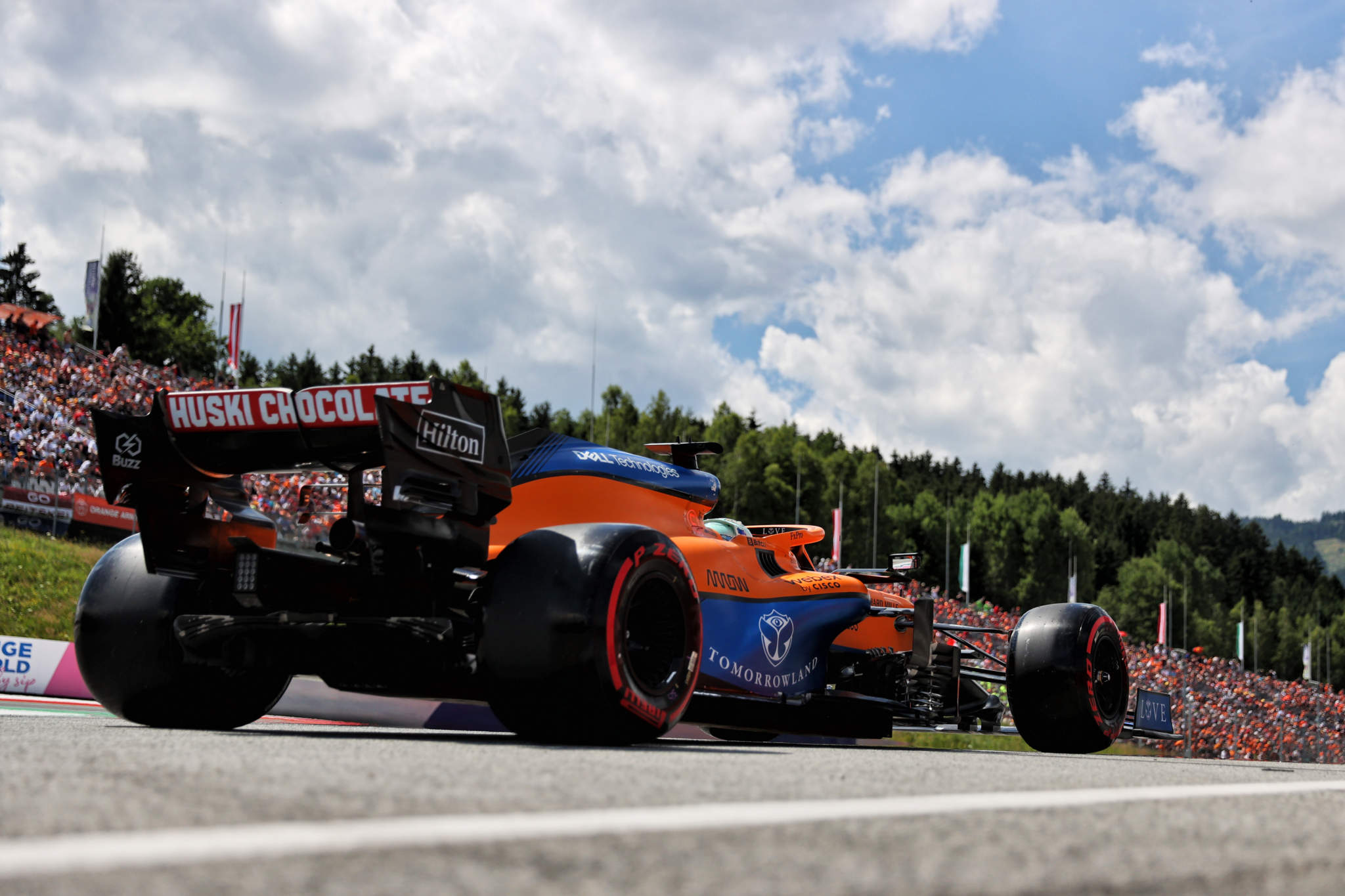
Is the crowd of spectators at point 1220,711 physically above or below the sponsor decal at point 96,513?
Result: below

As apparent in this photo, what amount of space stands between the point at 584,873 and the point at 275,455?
390 centimetres

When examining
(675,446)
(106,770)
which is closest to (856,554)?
(675,446)

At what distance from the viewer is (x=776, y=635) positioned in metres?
7.12

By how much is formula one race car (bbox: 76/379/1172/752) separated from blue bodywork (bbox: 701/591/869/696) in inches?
0.9

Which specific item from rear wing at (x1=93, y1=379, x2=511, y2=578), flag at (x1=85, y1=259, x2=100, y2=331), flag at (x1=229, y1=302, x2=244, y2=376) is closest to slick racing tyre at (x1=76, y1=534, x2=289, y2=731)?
rear wing at (x1=93, y1=379, x2=511, y2=578)

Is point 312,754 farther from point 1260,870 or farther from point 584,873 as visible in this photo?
point 1260,870

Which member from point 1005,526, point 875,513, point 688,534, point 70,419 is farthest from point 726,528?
point 1005,526

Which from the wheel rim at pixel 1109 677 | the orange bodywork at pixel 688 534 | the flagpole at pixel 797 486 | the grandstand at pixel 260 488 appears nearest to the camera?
the orange bodywork at pixel 688 534

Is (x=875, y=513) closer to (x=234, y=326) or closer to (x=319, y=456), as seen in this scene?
(x=234, y=326)

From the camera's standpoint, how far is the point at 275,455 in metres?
5.12

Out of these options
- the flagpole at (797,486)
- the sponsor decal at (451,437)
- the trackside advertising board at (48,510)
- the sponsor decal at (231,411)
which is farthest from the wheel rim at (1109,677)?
the flagpole at (797,486)

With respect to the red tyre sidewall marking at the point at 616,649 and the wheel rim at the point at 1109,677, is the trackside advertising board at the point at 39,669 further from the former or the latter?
the wheel rim at the point at 1109,677

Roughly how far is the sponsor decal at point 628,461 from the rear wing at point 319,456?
149cm

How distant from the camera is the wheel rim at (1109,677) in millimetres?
8273
